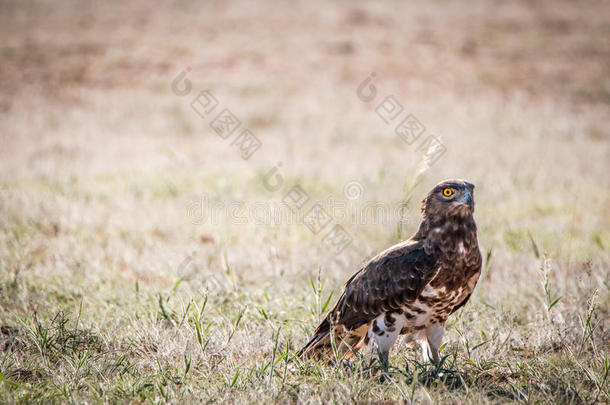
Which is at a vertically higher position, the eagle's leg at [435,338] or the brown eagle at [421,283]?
the brown eagle at [421,283]

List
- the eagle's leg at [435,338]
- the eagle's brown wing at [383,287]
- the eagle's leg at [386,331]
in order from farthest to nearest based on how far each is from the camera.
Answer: the eagle's leg at [435,338] → the eagle's leg at [386,331] → the eagle's brown wing at [383,287]

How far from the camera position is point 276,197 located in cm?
970

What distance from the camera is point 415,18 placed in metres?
29.7

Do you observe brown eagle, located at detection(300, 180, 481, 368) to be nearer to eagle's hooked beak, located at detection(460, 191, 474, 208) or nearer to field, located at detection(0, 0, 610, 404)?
eagle's hooked beak, located at detection(460, 191, 474, 208)

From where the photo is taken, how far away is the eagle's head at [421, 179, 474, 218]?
3.68 metres

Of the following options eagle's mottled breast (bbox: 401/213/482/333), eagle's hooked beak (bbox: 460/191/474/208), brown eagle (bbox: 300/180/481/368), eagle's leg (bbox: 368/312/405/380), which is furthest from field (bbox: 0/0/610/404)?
eagle's hooked beak (bbox: 460/191/474/208)

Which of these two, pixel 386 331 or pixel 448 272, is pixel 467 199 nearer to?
pixel 448 272

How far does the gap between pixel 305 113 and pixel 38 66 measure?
12.5 metres

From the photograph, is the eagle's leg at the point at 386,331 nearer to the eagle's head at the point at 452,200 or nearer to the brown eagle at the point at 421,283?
→ the brown eagle at the point at 421,283

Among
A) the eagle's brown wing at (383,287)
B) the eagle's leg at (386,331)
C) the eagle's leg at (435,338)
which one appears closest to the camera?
the eagle's brown wing at (383,287)

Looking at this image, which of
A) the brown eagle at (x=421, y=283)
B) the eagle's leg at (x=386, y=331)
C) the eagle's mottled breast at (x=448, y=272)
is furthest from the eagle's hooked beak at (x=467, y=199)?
the eagle's leg at (x=386, y=331)

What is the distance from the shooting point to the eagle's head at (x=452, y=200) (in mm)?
3682

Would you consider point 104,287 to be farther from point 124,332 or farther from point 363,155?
point 363,155

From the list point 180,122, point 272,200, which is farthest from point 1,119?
point 272,200
